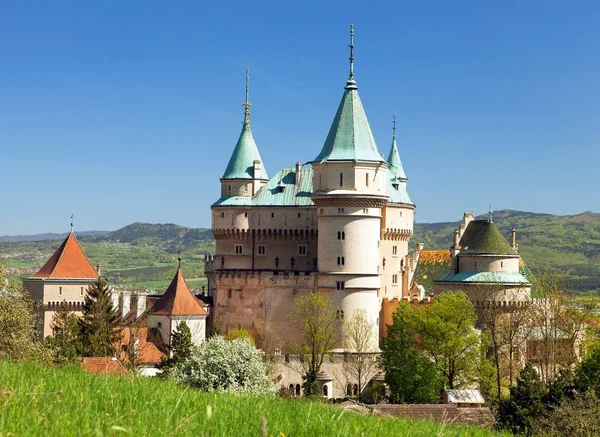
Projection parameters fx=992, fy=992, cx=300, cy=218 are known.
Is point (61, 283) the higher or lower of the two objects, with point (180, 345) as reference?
higher

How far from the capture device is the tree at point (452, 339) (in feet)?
218

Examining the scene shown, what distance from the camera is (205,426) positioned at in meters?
14.4

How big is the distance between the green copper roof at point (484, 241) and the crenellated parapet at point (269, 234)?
1255 centimetres

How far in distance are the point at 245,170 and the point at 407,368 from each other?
26262mm

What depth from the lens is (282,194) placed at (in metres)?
82.8

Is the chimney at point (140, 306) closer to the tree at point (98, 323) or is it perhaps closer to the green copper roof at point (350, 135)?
the tree at point (98, 323)

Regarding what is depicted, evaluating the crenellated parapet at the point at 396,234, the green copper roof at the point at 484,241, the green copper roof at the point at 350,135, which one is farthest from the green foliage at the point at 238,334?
the green copper roof at the point at 484,241

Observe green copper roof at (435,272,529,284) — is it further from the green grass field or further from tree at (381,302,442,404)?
the green grass field

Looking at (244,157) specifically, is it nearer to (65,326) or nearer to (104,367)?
(65,326)

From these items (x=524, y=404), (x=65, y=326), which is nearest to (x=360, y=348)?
(x=65, y=326)

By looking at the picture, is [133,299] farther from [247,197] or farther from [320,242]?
[320,242]

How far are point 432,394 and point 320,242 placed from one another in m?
15.6

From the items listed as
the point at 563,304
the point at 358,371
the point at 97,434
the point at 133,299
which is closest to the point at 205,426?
the point at 97,434

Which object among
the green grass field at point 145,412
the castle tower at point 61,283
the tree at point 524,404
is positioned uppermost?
the castle tower at point 61,283
